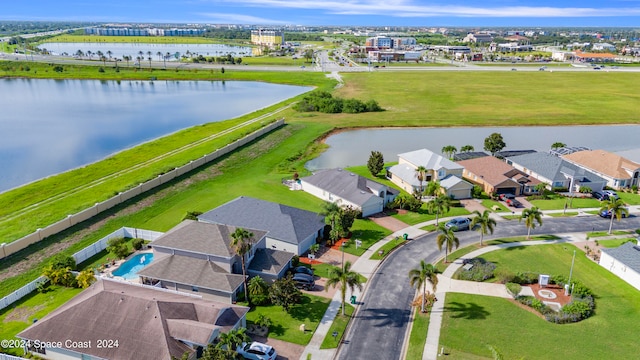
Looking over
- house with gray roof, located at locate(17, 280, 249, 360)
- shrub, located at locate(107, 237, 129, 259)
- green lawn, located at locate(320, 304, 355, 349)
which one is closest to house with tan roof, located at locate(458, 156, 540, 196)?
green lawn, located at locate(320, 304, 355, 349)

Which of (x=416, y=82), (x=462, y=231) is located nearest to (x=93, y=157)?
(x=462, y=231)

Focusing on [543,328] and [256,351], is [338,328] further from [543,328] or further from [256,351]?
[543,328]

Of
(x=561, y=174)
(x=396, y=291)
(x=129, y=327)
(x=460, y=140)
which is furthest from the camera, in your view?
(x=460, y=140)

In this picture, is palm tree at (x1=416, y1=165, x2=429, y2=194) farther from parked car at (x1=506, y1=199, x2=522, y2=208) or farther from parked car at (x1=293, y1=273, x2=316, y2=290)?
parked car at (x1=293, y1=273, x2=316, y2=290)

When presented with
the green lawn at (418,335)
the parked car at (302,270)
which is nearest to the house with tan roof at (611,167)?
the green lawn at (418,335)

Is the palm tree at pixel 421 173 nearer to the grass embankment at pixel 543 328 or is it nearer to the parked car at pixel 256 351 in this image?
the grass embankment at pixel 543 328

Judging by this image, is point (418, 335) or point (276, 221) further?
point (276, 221)

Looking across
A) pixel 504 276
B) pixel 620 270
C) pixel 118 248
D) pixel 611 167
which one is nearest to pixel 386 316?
pixel 504 276

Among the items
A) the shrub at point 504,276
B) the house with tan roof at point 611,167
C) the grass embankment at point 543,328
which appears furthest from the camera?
the house with tan roof at point 611,167
